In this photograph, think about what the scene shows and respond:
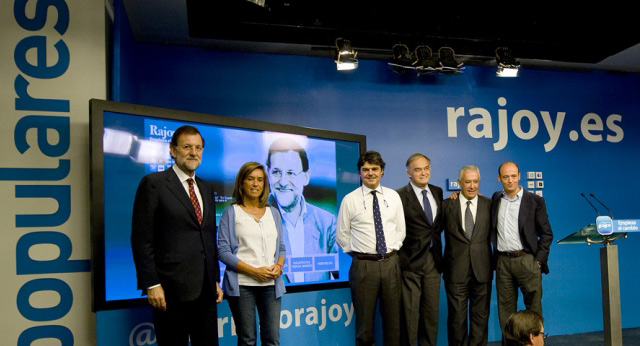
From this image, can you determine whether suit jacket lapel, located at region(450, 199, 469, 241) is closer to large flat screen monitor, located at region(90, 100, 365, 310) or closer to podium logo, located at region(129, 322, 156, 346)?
large flat screen monitor, located at region(90, 100, 365, 310)

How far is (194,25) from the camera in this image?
15.6 ft

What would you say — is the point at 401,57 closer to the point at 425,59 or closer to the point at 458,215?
the point at 425,59

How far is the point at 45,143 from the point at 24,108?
26 centimetres

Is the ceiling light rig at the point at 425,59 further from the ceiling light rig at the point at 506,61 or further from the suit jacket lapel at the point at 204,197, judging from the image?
the suit jacket lapel at the point at 204,197

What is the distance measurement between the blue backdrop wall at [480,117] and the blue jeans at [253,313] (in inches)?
95.7

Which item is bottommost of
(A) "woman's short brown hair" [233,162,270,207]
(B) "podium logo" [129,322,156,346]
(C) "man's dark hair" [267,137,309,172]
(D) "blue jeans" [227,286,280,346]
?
(B) "podium logo" [129,322,156,346]

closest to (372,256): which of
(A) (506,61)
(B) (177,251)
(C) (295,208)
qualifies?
(C) (295,208)

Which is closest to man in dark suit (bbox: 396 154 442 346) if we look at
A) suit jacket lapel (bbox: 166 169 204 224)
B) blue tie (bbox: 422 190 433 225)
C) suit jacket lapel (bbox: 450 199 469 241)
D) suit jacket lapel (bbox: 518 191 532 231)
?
blue tie (bbox: 422 190 433 225)

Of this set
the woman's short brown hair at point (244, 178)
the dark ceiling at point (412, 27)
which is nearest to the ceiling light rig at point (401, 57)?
the dark ceiling at point (412, 27)

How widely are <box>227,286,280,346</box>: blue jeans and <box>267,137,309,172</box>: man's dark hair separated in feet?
4.71

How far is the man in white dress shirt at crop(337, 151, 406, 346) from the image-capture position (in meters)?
3.96

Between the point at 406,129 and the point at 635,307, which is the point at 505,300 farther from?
the point at 635,307

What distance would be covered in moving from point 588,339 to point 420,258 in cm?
256

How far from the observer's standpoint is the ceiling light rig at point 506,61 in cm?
536
